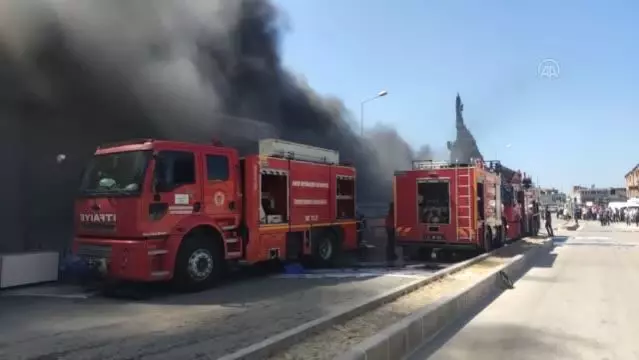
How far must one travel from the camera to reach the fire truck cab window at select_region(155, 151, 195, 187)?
24.5ft

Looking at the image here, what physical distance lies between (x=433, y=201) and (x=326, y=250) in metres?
3.14

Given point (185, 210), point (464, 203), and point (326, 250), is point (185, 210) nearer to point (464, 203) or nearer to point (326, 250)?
point (326, 250)

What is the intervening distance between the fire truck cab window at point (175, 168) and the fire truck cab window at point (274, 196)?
1.55 m

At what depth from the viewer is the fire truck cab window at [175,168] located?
294 inches

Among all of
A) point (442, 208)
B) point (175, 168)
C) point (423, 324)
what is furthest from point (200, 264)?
point (442, 208)

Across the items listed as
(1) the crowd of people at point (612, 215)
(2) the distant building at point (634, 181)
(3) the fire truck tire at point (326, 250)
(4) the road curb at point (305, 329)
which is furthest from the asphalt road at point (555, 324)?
→ (2) the distant building at point (634, 181)

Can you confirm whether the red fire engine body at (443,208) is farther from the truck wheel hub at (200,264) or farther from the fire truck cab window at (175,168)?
the fire truck cab window at (175,168)

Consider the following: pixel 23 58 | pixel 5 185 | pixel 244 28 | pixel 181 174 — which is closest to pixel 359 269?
pixel 181 174

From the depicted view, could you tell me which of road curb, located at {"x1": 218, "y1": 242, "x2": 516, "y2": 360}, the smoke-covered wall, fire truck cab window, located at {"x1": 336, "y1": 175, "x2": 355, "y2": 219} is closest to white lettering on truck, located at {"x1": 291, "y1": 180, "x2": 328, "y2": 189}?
fire truck cab window, located at {"x1": 336, "y1": 175, "x2": 355, "y2": 219}

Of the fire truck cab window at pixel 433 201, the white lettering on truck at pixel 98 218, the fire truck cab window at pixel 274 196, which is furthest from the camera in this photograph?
the fire truck cab window at pixel 433 201

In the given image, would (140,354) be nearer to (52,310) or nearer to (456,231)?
(52,310)

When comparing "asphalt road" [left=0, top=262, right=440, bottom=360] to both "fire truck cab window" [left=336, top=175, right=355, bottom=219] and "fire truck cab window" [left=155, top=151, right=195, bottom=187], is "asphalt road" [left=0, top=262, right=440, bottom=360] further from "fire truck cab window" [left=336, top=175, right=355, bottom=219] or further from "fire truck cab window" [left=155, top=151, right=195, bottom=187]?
"fire truck cab window" [left=336, top=175, right=355, bottom=219]

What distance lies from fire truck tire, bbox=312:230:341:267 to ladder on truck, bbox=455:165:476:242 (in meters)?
2.78

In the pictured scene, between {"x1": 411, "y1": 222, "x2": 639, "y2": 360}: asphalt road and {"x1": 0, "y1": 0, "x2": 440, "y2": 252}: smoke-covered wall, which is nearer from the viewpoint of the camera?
{"x1": 411, "y1": 222, "x2": 639, "y2": 360}: asphalt road
